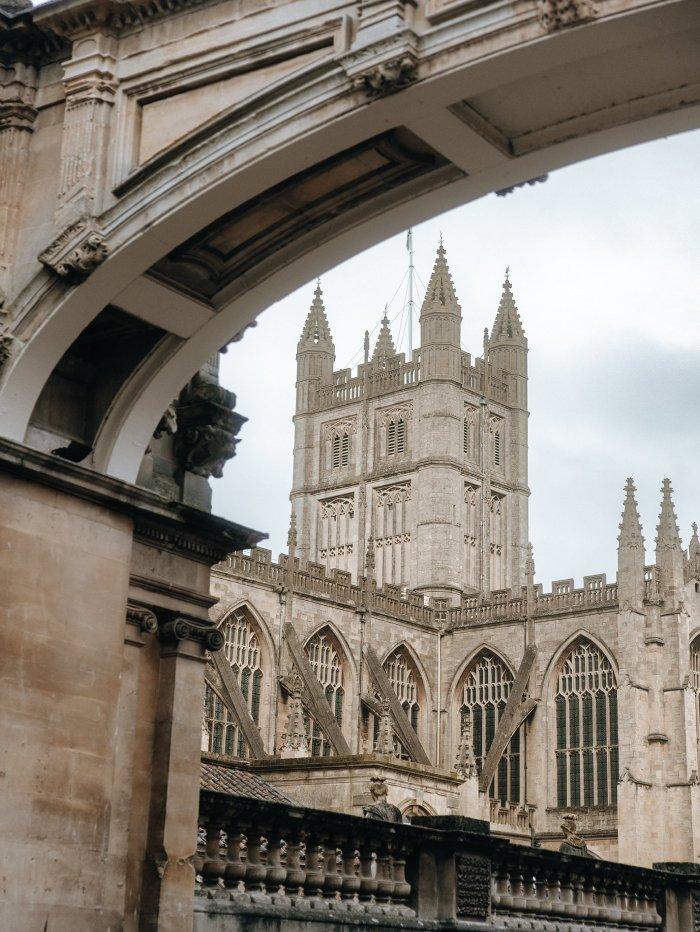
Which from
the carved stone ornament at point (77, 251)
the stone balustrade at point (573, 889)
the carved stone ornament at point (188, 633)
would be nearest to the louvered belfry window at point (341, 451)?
the stone balustrade at point (573, 889)

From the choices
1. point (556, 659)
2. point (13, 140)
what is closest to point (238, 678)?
point (556, 659)

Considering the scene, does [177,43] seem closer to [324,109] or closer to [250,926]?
[324,109]

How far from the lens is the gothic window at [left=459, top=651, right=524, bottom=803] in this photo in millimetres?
49219

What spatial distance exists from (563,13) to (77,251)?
287 cm

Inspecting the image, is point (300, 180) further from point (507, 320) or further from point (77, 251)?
point (507, 320)

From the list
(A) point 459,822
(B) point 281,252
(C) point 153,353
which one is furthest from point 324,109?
(A) point 459,822

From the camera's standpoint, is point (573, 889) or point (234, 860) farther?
point (573, 889)

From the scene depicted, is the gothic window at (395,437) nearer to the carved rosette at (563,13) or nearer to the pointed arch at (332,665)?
the pointed arch at (332,665)

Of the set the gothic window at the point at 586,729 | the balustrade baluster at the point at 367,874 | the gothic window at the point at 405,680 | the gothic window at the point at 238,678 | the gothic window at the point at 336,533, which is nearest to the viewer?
the balustrade baluster at the point at 367,874

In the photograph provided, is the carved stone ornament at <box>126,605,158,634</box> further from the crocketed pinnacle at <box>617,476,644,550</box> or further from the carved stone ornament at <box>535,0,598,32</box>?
the crocketed pinnacle at <box>617,476,644,550</box>

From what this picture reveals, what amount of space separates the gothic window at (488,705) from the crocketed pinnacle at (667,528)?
692 centimetres

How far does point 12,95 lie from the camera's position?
910cm

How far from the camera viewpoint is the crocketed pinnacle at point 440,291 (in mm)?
68312

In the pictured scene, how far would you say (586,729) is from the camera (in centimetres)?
4803
